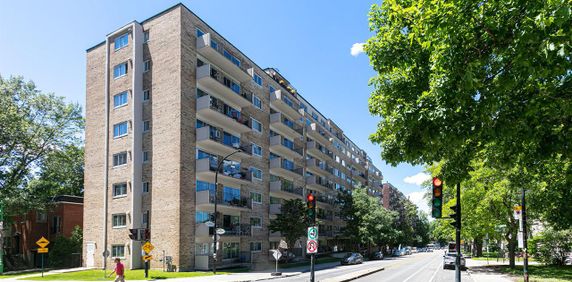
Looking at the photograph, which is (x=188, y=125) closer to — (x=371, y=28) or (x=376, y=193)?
(x=371, y=28)

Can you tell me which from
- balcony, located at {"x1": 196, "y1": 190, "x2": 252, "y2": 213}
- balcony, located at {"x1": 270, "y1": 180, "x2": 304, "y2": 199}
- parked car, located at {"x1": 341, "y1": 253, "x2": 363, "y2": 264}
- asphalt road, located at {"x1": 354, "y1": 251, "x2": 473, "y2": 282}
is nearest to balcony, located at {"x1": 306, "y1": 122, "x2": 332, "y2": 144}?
balcony, located at {"x1": 270, "y1": 180, "x2": 304, "y2": 199}

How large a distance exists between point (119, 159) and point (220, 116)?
360 inches

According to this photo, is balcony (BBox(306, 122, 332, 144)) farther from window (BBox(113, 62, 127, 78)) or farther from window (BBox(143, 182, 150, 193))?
window (BBox(143, 182, 150, 193))

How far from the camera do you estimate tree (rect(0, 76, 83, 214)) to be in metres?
42.2

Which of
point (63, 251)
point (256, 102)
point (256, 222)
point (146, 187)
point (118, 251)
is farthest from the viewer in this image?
point (256, 102)

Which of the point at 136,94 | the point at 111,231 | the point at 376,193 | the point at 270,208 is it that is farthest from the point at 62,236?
the point at 376,193

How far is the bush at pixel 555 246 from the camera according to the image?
36.4 metres

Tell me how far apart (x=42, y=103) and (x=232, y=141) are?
2020cm

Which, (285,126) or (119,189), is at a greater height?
(285,126)

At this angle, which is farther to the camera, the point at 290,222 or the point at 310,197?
the point at 290,222

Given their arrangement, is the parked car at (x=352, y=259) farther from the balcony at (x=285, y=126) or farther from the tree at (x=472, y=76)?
the tree at (x=472, y=76)

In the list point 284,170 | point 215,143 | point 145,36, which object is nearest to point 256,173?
point 284,170

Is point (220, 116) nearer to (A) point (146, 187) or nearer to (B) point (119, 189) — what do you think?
(A) point (146, 187)

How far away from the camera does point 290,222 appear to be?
45.0 metres
